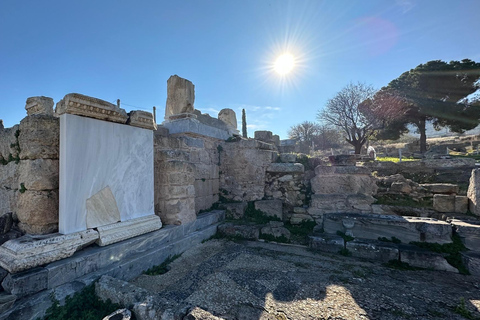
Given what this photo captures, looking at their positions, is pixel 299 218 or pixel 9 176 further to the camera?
pixel 299 218

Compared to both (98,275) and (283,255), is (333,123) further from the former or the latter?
(98,275)

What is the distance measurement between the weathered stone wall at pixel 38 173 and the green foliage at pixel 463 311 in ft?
15.2

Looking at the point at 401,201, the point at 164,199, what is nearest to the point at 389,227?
the point at 401,201

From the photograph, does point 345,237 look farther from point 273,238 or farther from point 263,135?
point 263,135

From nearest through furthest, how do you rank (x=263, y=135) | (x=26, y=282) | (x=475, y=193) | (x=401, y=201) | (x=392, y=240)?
(x=26, y=282) < (x=475, y=193) < (x=392, y=240) < (x=401, y=201) < (x=263, y=135)

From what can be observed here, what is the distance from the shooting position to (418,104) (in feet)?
61.7

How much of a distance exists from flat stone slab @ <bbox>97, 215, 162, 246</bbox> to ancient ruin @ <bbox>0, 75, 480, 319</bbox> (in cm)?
1

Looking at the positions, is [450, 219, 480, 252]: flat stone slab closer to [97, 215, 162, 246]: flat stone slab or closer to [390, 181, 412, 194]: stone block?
[390, 181, 412, 194]: stone block

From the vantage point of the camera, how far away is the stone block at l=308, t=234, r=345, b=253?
3.91 metres

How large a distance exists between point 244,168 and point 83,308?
416cm

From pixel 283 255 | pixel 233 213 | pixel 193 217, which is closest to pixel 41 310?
pixel 193 217

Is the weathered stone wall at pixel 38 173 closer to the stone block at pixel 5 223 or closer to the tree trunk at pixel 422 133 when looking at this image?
the stone block at pixel 5 223

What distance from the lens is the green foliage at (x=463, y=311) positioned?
220 centimetres

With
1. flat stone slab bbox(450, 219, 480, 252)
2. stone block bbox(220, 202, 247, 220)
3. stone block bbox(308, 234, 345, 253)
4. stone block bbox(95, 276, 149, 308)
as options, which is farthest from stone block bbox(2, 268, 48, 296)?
flat stone slab bbox(450, 219, 480, 252)
